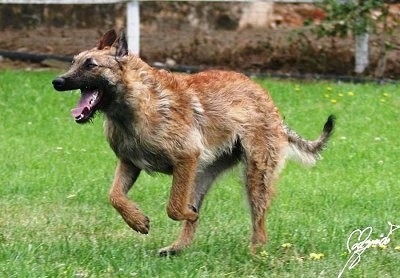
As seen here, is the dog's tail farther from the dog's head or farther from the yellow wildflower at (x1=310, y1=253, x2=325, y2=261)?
the dog's head

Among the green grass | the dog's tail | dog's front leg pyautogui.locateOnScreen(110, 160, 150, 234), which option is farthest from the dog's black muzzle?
the dog's tail

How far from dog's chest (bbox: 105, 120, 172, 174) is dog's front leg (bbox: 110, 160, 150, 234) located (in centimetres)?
11

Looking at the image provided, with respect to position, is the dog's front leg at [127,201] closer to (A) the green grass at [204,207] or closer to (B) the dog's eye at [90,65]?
(A) the green grass at [204,207]

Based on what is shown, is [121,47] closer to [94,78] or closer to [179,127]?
[94,78]

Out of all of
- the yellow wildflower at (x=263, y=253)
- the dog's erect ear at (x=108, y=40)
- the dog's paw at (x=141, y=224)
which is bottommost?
the yellow wildflower at (x=263, y=253)

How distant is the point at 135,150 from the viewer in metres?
7.09

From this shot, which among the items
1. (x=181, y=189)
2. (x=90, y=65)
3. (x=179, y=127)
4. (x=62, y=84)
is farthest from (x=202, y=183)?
A: (x=62, y=84)

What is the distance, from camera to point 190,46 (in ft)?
55.6

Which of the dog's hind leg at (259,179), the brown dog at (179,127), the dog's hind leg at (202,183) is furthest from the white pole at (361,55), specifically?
the dog's hind leg at (259,179)

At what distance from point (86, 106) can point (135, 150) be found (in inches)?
18.7

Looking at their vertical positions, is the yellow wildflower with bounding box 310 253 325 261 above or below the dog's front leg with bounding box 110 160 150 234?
below

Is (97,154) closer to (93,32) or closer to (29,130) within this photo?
(29,130)

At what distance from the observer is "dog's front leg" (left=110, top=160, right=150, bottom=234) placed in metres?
7.03

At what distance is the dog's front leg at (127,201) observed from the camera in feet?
23.1
